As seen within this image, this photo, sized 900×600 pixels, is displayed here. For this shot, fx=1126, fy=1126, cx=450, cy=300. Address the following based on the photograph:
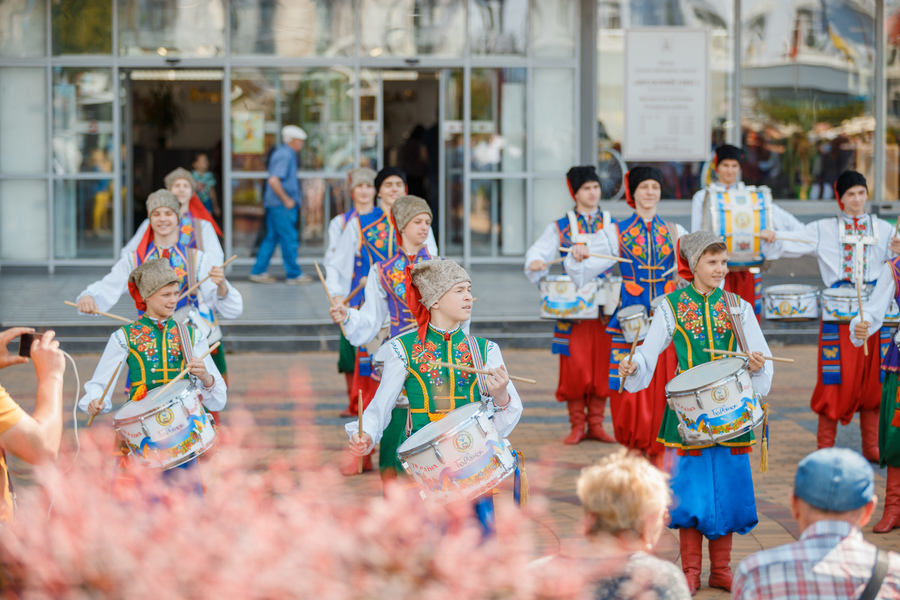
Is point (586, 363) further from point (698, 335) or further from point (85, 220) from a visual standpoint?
point (85, 220)

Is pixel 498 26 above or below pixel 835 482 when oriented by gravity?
above

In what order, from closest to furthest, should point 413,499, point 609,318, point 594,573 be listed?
1. point 594,573
2. point 413,499
3. point 609,318

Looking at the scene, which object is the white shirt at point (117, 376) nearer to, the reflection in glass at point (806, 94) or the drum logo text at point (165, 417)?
the drum logo text at point (165, 417)

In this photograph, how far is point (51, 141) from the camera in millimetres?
15195

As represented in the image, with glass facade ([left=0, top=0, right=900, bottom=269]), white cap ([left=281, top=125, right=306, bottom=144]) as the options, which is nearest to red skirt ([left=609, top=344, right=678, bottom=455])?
white cap ([left=281, top=125, right=306, bottom=144])

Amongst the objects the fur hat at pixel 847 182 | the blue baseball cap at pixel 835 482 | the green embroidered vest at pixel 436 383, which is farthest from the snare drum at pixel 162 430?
the fur hat at pixel 847 182

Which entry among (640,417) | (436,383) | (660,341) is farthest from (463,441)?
(640,417)

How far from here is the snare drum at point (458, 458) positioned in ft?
13.5

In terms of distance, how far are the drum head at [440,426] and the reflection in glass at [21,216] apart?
1234 cm

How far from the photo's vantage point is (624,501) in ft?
9.16

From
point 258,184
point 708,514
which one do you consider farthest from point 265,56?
point 708,514

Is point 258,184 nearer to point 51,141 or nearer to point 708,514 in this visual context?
point 51,141

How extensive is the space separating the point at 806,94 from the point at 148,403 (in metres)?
12.6

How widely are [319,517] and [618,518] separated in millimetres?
790
